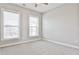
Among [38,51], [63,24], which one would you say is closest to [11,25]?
[38,51]

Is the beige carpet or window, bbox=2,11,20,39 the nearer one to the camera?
the beige carpet

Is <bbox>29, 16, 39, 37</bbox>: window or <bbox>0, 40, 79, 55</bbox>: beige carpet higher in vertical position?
<bbox>29, 16, 39, 37</bbox>: window

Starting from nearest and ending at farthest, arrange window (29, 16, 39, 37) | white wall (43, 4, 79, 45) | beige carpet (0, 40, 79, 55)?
beige carpet (0, 40, 79, 55), white wall (43, 4, 79, 45), window (29, 16, 39, 37)

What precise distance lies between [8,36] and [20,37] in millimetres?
606

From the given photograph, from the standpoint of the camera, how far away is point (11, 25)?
3234 mm

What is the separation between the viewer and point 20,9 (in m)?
3.56

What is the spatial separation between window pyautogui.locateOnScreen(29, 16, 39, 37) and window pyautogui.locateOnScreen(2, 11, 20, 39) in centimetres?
65

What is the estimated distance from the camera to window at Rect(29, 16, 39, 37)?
13.1ft

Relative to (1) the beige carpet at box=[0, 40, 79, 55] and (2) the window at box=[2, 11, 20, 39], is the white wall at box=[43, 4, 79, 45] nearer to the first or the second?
(1) the beige carpet at box=[0, 40, 79, 55]

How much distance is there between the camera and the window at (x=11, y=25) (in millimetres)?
3069

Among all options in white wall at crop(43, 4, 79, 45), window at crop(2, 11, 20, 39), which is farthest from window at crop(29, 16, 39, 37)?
window at crop(2, 11, 20, 39)

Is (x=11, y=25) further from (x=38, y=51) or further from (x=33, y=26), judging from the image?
(x=38, y=51)

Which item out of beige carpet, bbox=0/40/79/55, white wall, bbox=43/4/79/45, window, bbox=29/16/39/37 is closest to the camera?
beige carpet, bbox=0/40/79/55

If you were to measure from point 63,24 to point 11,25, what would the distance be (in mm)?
2184
